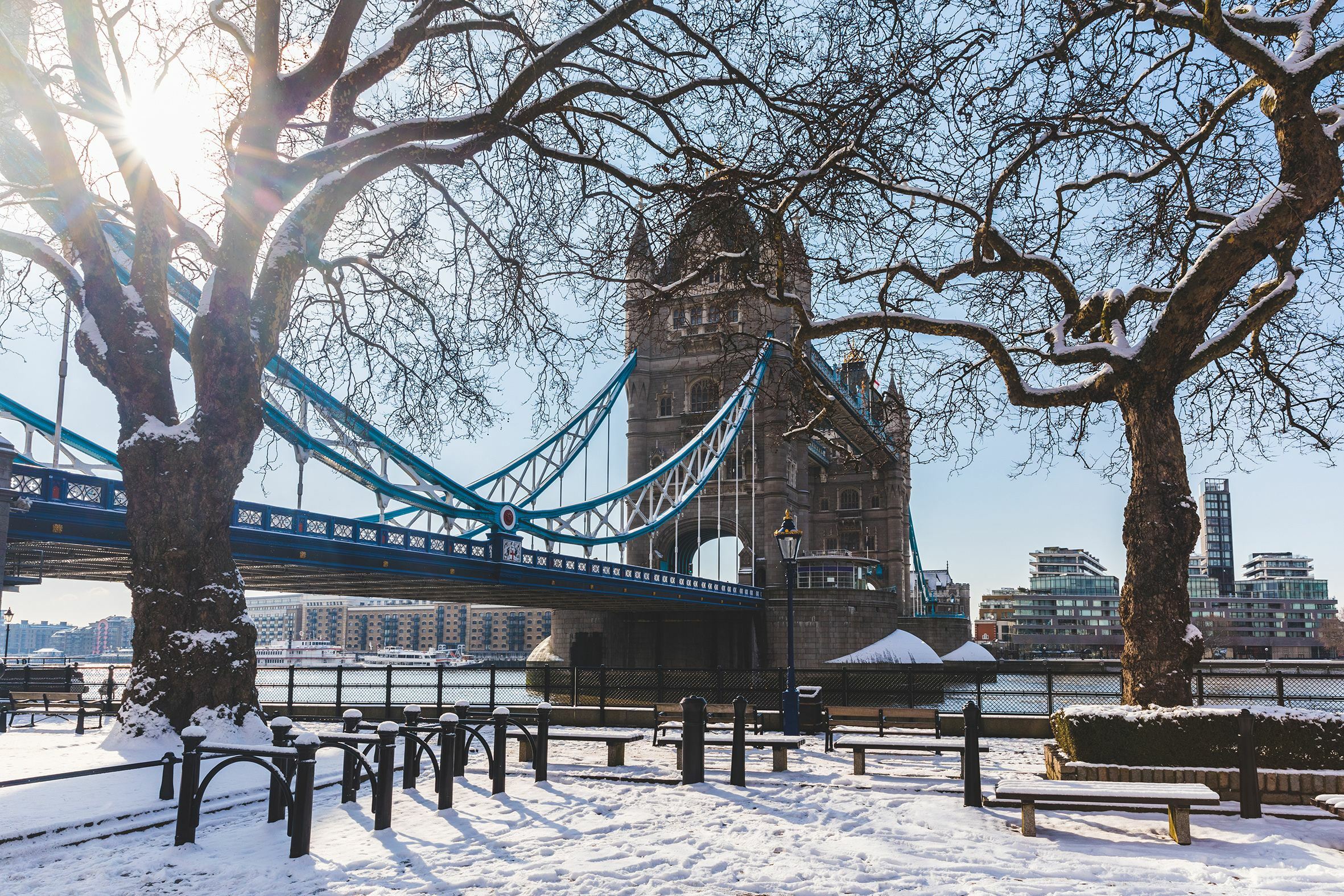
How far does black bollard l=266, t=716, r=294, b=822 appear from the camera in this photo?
6284 millimetres

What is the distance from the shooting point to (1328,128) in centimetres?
840

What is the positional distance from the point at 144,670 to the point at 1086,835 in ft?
25.6

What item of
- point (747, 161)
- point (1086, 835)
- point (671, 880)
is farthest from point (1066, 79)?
point (671, 880)

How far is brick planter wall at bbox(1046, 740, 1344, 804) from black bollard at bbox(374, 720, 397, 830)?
4.72 meters

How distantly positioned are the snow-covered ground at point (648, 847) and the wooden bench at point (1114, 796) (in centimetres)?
14

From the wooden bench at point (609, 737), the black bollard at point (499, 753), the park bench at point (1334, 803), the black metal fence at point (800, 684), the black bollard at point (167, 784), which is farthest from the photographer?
the black metal fence at point (800, 684)

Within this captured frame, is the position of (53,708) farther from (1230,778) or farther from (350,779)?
(1230,778)

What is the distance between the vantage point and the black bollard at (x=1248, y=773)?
672 centimetres

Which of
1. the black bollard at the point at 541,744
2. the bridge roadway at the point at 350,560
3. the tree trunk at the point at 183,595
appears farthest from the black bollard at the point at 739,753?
the bridge roadway at the point at 350,560

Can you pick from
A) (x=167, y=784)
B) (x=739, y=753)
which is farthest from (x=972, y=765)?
(x=167, y=784)

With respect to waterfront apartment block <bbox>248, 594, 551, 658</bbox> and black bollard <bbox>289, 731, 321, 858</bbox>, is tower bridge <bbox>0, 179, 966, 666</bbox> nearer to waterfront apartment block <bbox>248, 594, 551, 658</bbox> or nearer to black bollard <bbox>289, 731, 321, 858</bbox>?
black bollard <bbox>289, 731, 321, 858</bbox>

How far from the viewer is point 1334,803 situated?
19.2 ft

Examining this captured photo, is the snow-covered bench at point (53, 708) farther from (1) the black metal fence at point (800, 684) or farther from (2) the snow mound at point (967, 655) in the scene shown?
(2) the snow mound at point (967, 655)

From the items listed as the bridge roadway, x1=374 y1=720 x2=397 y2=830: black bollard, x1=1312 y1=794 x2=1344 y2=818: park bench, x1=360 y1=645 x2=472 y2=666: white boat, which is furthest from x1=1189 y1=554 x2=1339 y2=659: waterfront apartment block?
x1=374 y1=720 x2=397 y2=830: black bollard
